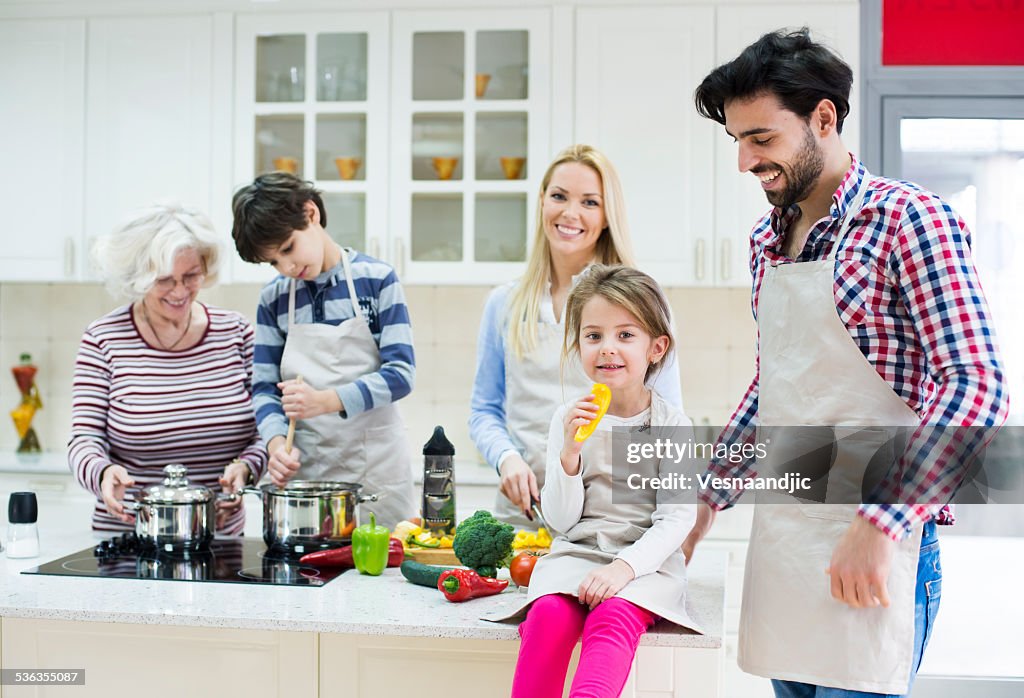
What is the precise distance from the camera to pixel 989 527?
3.50 m

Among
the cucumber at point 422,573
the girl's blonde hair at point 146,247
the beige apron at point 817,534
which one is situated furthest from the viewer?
the girl's blonde hair at point 146,247

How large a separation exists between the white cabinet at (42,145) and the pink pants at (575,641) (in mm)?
2780

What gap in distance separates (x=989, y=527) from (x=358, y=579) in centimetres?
264

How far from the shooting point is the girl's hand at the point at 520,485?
5.87 feet

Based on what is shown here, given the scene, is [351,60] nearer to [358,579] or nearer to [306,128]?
[306,128]

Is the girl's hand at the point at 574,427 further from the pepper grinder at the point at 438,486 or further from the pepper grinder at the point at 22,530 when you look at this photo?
the pepper grinder at the point at 22,530

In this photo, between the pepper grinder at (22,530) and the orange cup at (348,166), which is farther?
the orange cup at (348,166)

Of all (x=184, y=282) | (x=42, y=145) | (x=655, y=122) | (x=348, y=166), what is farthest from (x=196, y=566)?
(x=42, y=145)

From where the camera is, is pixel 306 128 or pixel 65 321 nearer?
pixel 306 128

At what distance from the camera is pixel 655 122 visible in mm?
3303

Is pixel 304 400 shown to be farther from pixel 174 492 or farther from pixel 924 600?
pixel 924 600

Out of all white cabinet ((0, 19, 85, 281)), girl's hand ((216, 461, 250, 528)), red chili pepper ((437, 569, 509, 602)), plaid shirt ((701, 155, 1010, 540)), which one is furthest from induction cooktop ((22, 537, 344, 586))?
white cabinet ((0, 19, 85, 281))

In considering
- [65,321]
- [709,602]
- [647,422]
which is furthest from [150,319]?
[65,321]

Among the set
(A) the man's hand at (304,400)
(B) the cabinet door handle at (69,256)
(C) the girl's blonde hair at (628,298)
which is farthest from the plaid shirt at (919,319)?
(B) the cabinet door handle at (69,256)
